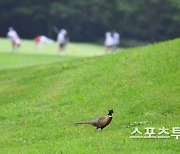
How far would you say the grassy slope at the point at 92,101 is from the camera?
1107 cm

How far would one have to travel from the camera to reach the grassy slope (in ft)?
36.3

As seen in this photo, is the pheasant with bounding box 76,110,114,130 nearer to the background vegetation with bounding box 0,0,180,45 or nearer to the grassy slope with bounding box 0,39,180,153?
the grassy slope with bounding box 0,39,180,153

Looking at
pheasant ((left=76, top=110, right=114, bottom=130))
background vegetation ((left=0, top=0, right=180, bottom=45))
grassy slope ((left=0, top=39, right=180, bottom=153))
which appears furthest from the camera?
background vegetation ((left=0, top=0, right=180, bottom=45))

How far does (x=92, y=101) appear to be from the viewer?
1461 cm

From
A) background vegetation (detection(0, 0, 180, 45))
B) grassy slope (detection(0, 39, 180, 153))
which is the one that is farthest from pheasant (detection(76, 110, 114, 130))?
background vegetation (detection(0, 0, 180, 45))

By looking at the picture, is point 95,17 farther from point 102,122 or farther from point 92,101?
point 102,122

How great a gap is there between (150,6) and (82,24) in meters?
8.21

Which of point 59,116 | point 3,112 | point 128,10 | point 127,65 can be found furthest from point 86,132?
point 128,10

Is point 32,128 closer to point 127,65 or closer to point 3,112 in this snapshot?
point 3,112

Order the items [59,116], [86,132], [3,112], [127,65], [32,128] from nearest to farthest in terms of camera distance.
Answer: [86,132] → [32,128] → [59,116] → [3,112] → [127,65]

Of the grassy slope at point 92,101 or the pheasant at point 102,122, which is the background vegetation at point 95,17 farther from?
the pheasant at point 102,122

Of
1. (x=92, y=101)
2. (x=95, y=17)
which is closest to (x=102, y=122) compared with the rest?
(x=92, y=101)

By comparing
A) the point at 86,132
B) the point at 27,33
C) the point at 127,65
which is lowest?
the point at 86,132

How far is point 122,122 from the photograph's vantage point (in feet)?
41.4
